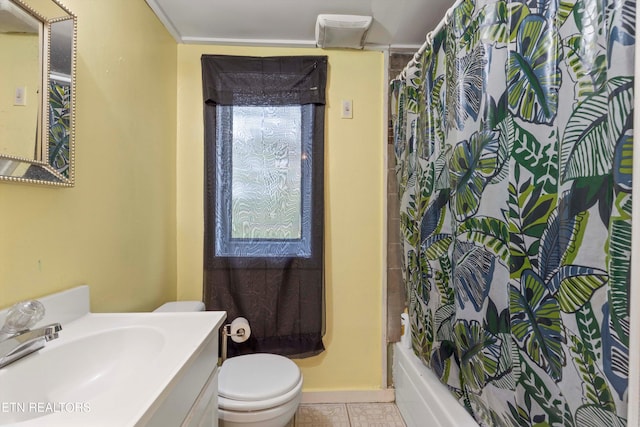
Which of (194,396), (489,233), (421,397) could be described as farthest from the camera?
(421,397)

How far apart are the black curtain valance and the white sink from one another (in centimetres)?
126

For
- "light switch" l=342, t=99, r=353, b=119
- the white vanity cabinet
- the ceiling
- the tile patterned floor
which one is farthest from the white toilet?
the ceiling

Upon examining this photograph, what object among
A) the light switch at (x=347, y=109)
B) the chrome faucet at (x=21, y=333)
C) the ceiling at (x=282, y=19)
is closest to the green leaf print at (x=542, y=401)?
the chrome faucet at (x=21, y=333)

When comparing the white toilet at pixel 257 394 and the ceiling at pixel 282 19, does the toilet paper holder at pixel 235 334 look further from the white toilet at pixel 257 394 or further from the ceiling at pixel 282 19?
the ceiling at pixel 282 19

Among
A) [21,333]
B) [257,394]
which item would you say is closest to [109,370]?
[21,333]

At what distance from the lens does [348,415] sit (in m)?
1.68

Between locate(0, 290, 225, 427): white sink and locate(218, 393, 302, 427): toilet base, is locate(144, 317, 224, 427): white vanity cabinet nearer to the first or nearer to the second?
locate(0, 290, 225, 427): white sink

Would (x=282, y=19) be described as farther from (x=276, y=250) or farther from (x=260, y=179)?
(x=276, y=250)

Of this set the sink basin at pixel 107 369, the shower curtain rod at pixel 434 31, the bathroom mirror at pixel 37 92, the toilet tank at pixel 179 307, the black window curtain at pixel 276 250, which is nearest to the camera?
the sink basin at pixel 107 369

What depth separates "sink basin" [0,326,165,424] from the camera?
2.12 ft

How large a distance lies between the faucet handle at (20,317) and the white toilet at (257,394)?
0.72m

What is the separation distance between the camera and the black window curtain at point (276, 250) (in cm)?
172

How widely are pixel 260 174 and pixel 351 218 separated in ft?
1.99

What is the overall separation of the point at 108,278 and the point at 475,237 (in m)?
1.35
